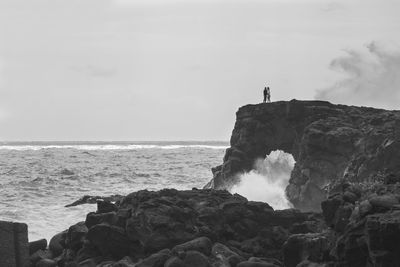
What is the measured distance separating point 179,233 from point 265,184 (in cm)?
2861

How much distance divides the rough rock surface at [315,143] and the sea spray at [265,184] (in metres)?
0.72

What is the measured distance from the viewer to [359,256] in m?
16.1

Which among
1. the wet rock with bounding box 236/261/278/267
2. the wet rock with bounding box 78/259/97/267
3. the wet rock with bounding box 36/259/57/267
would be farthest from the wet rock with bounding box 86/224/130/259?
the wet rock with bounding box 236/261/278/267

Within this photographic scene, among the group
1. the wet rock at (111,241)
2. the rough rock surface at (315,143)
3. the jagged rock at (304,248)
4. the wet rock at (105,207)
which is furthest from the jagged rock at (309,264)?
the rough rock surface at (315,143)

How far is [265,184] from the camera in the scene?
52031 mm

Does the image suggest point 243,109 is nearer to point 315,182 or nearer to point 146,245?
point 315,182

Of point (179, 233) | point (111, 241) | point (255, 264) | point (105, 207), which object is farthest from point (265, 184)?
point (255, 264)

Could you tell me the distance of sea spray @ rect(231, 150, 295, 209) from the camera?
159 feet

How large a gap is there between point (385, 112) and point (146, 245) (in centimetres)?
2658

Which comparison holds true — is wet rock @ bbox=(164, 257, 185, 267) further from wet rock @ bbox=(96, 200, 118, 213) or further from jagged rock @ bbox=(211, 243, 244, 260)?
wet rock @ bbox=(96, 200, 118, 213)

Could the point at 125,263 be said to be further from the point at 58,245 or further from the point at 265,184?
the point at 265,184

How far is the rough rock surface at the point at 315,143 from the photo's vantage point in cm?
3834

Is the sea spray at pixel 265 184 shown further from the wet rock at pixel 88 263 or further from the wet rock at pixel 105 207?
the wet rock at pixel 88 263

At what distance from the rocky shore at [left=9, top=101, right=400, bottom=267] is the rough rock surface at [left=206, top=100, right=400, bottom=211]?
0.32ft
